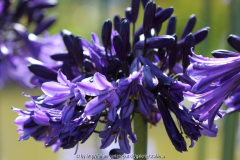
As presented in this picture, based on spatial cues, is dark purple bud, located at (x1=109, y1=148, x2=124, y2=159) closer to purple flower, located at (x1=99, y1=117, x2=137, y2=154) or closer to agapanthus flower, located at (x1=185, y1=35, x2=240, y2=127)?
purple flower, located at (x1=99, y1=117, x2=137, y2=154)

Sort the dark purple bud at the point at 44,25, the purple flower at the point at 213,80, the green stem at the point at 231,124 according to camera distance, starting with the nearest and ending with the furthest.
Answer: the purple flower at the point at 213,80
the green stem at the point at 231,124
the dark purple bud at the point at 44,25

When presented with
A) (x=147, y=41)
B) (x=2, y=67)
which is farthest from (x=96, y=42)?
(x=2, y=67)

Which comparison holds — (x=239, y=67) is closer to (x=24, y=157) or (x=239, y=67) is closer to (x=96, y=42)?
(x=96, y=42)

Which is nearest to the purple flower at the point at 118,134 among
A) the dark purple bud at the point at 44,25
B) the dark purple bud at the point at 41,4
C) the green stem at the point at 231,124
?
the green stem at the point at 231,124

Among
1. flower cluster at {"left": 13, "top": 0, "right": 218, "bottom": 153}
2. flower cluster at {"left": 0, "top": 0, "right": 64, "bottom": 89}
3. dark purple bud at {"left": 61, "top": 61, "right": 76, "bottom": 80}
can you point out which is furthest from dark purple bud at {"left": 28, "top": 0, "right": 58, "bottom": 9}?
dark purple bud at {"left": 61, "top": 61, "right": 76, "bottom": 80}

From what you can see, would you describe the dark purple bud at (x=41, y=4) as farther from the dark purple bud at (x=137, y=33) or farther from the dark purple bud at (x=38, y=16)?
the dark purple bud at (x=137, y=33)
